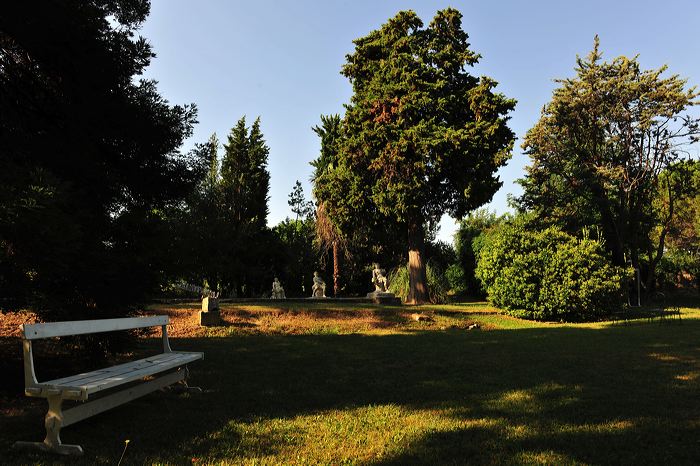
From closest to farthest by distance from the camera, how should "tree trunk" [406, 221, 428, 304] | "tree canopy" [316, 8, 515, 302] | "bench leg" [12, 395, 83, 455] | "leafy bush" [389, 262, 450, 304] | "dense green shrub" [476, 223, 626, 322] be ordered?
"bench leg" [12, 395, 83, 455] → "dense green shrub" [476, 223, 626, 322] → "tree canopy" [316, 8, 515, 302] → "tree trunk" [406, 221, 428, 304] → "leafy bush" [389, 262, 450, 304]

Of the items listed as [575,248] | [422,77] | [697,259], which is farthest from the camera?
[697,259]

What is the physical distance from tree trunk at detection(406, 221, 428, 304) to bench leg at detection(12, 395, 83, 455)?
59.9 feet

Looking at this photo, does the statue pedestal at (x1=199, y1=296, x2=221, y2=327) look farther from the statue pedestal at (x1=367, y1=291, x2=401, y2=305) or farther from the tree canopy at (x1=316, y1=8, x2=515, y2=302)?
the tree canopy at (x1=316, y1=8, x2=515, y2=302)

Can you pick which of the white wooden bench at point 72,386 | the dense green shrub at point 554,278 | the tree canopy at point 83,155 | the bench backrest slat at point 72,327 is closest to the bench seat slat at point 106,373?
the white wooden bench at point 72,386

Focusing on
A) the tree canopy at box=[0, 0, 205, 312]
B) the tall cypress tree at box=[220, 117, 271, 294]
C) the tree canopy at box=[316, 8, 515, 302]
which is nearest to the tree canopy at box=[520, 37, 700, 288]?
the tree canopy at box=[316, 8, 515, 302]

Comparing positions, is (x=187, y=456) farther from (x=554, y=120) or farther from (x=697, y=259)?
(x=697, y=259)

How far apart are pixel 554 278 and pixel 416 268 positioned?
19.7ft

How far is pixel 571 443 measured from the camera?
12.4 feet

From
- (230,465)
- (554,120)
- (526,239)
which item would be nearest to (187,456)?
(230,465)

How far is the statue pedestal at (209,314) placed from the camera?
1245cm

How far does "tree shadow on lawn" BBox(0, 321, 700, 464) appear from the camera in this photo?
363 centimetres

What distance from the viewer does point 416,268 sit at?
21.3m

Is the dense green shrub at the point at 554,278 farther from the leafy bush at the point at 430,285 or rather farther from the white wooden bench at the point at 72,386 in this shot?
the white wooden bench at the point at 72,386

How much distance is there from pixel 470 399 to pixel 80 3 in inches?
295
